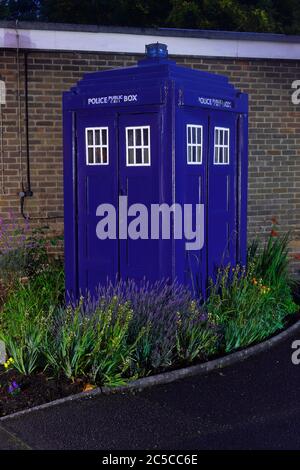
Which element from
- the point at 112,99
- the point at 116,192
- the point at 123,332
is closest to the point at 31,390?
the point at 123,332

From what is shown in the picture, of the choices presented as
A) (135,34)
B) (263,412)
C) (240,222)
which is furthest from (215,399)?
(135,34)

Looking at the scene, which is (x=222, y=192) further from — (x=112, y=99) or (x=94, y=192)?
(x=112, y=99)

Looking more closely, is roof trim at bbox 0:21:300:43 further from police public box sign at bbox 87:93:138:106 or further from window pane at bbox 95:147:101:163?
window pane at bbox 95:147:101:163

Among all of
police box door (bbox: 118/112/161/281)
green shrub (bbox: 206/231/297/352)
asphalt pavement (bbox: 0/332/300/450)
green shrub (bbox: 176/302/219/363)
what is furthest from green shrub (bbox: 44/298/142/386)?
green shrub (bbox: 206/231/297/352)

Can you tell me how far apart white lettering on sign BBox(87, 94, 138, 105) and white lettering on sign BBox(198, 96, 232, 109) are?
1.97 feet

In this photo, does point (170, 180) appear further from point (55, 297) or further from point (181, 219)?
point (55, 297)

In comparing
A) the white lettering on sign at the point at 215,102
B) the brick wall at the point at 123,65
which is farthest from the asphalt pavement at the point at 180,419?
the brick wall at the point at 123,65

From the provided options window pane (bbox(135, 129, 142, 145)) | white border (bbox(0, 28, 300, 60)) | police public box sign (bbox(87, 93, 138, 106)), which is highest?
white border (bbox(0, 28, 300, 60))

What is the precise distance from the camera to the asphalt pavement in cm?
417

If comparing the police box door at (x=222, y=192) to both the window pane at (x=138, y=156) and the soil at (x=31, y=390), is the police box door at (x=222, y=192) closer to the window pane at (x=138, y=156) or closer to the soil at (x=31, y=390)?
the window pane at (x=138, y=156)

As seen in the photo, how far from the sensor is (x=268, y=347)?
20.1ft

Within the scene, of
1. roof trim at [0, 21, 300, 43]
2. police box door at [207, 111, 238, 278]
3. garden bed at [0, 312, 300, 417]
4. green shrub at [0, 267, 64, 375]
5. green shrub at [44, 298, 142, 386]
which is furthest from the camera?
roof trim at [0, 21, 300, 43]

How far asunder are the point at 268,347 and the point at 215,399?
136cm

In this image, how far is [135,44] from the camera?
8.51 m
